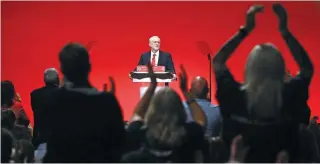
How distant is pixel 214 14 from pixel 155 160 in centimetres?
696

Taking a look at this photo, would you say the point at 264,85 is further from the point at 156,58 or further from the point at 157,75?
the point at 156,58

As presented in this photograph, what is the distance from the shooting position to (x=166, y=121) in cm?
284

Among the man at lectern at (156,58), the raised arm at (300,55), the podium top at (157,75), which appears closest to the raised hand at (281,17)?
the raised arm at (300,55)

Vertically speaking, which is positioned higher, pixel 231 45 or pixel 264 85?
pixel 231 45

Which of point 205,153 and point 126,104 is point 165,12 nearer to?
point 126,104

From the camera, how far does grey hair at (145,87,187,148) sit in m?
2.85

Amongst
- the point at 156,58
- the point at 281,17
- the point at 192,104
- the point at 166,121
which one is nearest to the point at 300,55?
the point at 281,17

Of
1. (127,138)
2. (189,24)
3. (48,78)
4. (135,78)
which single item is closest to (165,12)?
(189,24)

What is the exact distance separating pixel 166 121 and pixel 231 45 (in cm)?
51

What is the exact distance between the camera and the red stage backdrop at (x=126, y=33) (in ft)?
31.1

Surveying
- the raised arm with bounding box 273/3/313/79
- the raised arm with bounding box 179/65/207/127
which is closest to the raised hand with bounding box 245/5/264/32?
the raised arm with bounding box 273/3/313/79

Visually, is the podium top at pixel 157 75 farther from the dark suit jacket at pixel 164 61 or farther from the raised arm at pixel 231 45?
the raised arm at pixel 231 45

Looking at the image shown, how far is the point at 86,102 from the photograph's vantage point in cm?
284

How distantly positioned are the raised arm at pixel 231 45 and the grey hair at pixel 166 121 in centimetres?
27
